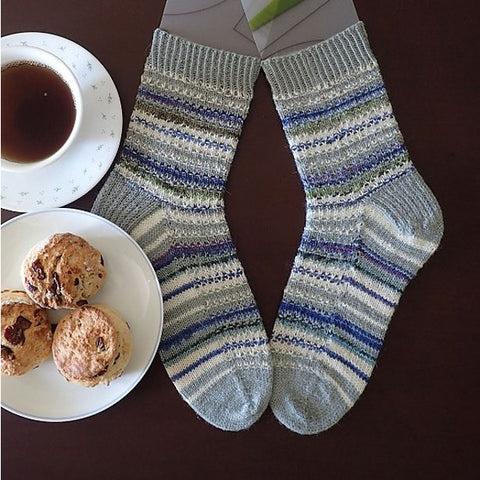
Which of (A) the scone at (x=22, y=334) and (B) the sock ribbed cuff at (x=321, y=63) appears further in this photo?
(B) the sock ribbed cuff at (x=321, y=63)

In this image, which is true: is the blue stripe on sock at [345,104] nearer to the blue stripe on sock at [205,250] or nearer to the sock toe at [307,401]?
the blue stripe on sock at [205,250]

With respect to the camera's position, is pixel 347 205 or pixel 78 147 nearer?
pixel 78 147

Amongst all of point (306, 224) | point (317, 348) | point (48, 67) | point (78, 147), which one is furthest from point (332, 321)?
point (48, 67)

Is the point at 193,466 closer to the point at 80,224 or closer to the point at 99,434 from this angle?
the point at 99,434

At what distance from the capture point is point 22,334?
0.96 metres

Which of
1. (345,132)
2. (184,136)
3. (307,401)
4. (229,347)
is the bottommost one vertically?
(307,401)

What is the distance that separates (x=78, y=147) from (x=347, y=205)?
1.53 ft

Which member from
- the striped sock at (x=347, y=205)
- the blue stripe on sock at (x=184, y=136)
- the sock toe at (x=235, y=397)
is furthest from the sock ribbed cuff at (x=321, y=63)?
the sock toe at (x=235, y=397)

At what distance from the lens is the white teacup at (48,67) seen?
0.96 metres

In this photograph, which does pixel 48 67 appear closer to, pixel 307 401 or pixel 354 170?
pixel 354 170

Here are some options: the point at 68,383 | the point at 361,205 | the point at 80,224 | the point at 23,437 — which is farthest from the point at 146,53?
the point at 23,437

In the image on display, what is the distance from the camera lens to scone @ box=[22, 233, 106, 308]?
958 mm

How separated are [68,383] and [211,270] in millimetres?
295

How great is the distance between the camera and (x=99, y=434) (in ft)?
3.51
